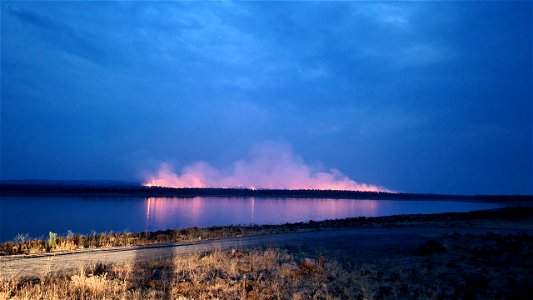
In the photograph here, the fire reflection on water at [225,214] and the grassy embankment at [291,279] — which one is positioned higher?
the grassy embankment at [291,279]

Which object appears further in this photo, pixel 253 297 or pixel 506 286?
pixel 506 286

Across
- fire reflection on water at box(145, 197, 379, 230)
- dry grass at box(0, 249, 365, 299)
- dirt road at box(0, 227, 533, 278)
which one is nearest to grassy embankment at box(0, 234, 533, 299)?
dry grass at box(0, 249, 365, 299)

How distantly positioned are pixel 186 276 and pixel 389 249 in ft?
33.2

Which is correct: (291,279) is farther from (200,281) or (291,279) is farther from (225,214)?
(225,214)

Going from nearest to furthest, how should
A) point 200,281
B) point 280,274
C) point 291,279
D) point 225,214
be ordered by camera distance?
point 200,281 < point 291,279 < point 280,274 < point 225,214

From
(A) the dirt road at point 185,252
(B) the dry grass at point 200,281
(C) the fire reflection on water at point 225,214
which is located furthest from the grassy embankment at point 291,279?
(C) the fire reflection on water at point 225,214

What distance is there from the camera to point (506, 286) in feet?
36.8

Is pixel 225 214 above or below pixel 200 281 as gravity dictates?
below

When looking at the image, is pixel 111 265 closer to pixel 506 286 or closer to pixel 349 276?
pixel 349 276

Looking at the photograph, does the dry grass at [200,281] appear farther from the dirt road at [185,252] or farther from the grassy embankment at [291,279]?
the dirt road at [185,252]

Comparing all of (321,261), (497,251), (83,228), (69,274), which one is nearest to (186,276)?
(69,274)

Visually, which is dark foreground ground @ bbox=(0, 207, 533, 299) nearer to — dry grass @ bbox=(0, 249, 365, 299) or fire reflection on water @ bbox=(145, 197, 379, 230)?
dry grass @ bbox=(0, 249, 365, 299)

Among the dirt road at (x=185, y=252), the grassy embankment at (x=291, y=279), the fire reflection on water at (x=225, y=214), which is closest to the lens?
the grassy embankment at (x=291, y=279)

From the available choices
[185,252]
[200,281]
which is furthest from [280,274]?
[185,252]
